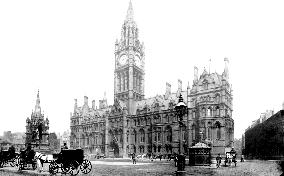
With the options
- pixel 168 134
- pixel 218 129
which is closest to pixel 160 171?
pixel 218 129

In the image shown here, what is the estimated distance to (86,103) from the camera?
97.1 m

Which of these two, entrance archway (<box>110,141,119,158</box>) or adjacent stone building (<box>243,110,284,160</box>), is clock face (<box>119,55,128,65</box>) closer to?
entrance archway (<box>110,141,119,158</box>)

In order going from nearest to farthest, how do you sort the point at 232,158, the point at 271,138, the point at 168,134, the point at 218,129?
Result: the point at 232,158 → the point at 271,138 → the point at 218,129 → the point at 168,134

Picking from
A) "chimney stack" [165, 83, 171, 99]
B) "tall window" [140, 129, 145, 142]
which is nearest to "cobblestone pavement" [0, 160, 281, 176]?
"chimney stack" [165, 83, 171, 99]

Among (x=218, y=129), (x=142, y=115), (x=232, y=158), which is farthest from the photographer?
(x=142, y=115)

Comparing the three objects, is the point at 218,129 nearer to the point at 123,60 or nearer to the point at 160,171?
the point at 123,60

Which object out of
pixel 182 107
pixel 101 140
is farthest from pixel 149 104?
pixel 182 107

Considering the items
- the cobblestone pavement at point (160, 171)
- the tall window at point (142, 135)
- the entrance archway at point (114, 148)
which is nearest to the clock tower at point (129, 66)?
the tall window at point (142, 135)

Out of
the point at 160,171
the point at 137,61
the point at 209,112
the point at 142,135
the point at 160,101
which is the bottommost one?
the point at 142,135

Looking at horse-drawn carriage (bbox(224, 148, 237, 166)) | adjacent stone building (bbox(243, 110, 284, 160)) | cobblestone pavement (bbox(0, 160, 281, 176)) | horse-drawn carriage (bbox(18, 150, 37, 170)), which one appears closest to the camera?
cobblestone pavement (bbox(0, 160, 281, 176))

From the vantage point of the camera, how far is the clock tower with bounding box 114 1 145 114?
8203 cm

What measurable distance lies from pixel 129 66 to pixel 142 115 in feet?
46.0

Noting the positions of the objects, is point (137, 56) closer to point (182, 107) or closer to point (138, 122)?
point (138, 122)

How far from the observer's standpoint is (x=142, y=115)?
77688 mm
